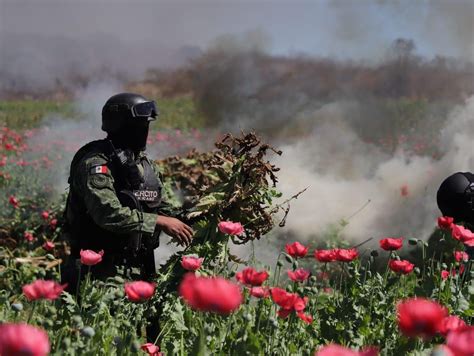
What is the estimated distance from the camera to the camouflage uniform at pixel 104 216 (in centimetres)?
346

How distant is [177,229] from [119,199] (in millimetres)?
373

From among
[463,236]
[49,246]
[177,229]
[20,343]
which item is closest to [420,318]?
[20,343]

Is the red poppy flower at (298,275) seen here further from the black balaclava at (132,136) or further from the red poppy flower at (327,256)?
the black balaclava at (132,136)

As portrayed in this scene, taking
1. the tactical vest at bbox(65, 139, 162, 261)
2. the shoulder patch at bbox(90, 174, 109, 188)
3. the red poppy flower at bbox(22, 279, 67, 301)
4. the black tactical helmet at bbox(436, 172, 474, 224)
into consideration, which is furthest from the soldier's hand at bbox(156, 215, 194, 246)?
the black tactical helmet at bbox(436, 172, 474, 224)

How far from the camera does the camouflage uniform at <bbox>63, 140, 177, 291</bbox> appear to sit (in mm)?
3465

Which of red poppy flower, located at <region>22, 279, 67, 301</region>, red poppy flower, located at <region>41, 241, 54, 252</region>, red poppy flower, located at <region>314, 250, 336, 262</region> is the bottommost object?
red poppy flower, located at <region>22, 279, 67, 301</region>

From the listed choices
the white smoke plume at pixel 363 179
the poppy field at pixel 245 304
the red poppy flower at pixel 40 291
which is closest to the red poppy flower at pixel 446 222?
the poppy field at pixel 245 304

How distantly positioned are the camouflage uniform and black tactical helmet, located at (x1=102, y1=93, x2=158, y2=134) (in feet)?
0.56

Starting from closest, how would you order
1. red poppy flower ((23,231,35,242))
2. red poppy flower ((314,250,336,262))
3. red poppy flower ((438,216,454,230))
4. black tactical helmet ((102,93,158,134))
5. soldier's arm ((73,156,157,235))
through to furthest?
red poppy flower ((314,250,336,262)), red poppy flower ((438,216,454,230)), soldier's arm ((73,156,157,235)), black tactical helmet ((102,93,158,134)), red poppy flower ((23,231,35,242))

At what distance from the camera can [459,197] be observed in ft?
14.2

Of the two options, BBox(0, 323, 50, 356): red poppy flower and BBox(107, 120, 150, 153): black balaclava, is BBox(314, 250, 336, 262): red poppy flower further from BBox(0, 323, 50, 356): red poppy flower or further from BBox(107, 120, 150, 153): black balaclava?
BBox(0, 323, 50, 356): red poppy flower

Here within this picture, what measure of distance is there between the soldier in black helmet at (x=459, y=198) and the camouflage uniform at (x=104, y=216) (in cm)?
176

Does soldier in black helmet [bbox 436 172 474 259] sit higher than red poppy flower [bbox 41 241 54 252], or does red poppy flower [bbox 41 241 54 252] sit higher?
red poppy flower [bbox 41 241 54 252]

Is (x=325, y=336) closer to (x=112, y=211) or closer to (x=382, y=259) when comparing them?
(x=112, y=211)
